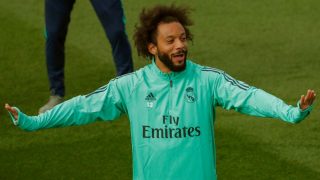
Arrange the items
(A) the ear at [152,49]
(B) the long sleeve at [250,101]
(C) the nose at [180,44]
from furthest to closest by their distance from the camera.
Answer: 1. (A) the ear at [152,49]
2. (C) the nose at [180,44]
3. (B) the long sleeve at [250,101]

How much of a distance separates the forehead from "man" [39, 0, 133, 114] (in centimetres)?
339

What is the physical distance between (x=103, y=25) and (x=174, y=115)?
3.77m

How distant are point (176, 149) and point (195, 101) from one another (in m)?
0.30

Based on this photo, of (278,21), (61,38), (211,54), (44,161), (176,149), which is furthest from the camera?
(278,21)

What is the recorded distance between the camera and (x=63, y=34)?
9.02 metres

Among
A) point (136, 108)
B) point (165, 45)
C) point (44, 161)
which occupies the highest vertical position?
point (165, 45)

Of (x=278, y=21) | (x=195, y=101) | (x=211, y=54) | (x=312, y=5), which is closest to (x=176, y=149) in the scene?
(x=195, y=101)

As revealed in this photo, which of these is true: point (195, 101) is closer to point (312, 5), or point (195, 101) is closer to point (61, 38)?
point (61, 38)

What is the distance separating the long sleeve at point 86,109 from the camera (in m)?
5.46

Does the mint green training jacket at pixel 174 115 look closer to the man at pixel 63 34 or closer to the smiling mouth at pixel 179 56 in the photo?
the smiling mouth at pixel 179 56

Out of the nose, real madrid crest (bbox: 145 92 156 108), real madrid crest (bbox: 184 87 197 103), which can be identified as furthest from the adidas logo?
the nose

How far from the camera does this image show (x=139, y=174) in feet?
17.8

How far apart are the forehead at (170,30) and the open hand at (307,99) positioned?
2.88 ft

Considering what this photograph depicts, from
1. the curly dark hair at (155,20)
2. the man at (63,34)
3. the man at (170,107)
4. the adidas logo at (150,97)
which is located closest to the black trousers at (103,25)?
the man at (63,34)
